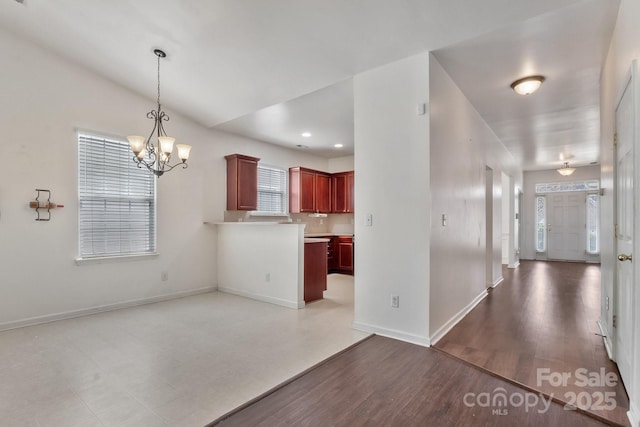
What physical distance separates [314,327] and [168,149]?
2503 mm

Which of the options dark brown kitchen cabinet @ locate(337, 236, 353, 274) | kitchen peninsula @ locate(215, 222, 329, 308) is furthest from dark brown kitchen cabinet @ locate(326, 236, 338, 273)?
kitchen peninsula @ locate(215, 222, 329, 308)

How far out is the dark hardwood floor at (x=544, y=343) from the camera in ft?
7.06

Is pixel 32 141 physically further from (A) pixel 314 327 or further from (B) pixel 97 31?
(A) pixel 314 327

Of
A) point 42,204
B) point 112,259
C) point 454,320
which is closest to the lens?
point 454,320

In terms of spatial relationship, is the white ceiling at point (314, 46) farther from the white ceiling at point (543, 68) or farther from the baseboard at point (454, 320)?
the baseboard at point (454, 320)

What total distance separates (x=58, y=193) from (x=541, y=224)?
1159cm

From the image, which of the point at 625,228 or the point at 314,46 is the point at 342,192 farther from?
the point at 625,228

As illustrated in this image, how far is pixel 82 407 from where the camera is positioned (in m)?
2.01

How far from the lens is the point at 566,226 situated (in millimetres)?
9266

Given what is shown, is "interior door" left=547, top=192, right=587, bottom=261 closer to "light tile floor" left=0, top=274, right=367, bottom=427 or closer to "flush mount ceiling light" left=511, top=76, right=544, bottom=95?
"flush mount ceiling light" left=511, top=76, right=544, bottom=95

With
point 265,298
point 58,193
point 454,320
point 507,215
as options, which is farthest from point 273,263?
point 507,215

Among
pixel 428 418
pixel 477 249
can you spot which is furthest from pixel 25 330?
pixel 477 249

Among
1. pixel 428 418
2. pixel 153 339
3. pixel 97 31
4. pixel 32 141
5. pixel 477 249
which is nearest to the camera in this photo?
pixel 428 418

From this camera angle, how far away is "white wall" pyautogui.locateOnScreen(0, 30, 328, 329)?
11.6ft
